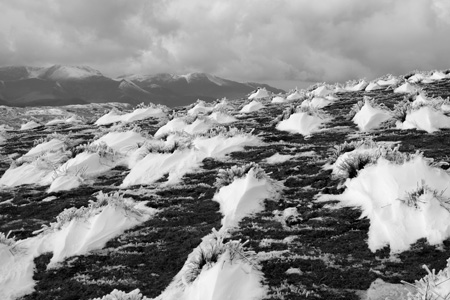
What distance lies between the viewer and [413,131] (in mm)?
12211

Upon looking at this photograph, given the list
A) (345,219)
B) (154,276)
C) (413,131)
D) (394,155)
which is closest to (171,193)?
(154,276)

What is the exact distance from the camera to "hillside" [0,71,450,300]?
5516 millimetres

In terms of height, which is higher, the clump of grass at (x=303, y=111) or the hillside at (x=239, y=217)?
the clump of grass at (x=303, y=111)

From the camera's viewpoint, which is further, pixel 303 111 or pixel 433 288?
pixel 303 111

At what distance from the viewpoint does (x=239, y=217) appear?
7824 mm

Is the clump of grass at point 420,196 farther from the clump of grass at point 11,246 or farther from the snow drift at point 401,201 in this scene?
the clump of grass at point 11,246

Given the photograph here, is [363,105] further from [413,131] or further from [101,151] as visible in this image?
[101,151]

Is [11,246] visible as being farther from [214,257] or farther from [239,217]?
[239,217]

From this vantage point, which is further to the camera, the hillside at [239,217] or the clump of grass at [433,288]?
the hillside at [239,217]

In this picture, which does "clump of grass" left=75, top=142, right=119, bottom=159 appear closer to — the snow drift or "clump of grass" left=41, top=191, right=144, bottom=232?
"clump of grass" left=41, top=191, right=144, bottom=232

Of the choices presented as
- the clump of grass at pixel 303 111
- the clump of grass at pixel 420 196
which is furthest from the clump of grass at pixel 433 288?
the clump of grass at pixel 303 111

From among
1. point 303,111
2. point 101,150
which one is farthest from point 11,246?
point 303,111

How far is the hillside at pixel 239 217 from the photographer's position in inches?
217

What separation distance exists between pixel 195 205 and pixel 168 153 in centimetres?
380
